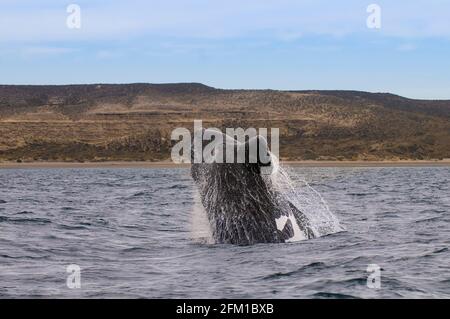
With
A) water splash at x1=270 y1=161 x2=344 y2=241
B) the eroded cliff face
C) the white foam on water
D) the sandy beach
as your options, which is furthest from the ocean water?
the eroded cliff face

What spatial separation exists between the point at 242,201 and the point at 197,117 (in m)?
93.2

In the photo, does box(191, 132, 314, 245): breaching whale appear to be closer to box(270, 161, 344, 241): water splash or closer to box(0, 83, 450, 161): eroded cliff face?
box(270, 161, 344, 241): water splash

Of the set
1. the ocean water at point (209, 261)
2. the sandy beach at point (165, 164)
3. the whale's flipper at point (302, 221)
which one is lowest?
the sandy beach at point (165, 164)

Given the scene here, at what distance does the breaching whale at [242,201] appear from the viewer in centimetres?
1075

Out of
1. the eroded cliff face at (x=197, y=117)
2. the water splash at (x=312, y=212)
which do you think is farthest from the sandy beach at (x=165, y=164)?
the water splash at (x=312, y=212)

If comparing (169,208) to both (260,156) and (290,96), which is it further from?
(290,96)

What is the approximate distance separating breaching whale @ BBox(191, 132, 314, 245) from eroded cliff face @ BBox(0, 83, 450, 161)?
65621 millimetres

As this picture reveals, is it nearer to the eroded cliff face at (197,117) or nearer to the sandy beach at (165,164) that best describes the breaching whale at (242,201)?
the sandy beach at (165,164)

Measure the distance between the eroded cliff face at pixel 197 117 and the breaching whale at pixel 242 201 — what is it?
65621 mm

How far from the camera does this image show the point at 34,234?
15.5 metres

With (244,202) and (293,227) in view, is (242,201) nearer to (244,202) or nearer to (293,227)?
(244,202)

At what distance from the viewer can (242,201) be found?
1091cm
